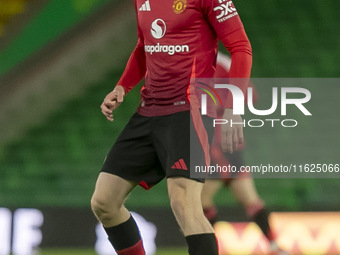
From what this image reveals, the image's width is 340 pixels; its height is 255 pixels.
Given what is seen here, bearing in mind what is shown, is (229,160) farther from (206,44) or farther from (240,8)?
(240,8)

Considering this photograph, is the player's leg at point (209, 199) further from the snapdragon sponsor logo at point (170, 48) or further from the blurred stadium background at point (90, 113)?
the snapdragon sponsor logo at point (170, 48)

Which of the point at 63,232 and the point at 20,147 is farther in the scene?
the point at 20,147

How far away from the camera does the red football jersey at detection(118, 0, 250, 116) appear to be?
2.86 metres

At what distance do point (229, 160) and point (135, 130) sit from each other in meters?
1.29

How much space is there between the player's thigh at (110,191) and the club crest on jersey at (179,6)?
0.68 m

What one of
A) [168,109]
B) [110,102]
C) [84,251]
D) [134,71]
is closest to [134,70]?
[134,71]

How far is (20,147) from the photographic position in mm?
6426

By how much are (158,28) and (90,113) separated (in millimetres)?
3732

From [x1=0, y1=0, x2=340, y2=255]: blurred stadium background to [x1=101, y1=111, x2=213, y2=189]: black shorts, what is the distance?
2407 millimetres

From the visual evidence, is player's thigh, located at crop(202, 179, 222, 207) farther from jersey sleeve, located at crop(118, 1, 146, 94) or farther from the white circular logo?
the white circular logo

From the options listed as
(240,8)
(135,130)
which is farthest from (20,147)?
(135,130)

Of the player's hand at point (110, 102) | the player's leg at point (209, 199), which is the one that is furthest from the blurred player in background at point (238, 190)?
the player's hand at point (110, 102)

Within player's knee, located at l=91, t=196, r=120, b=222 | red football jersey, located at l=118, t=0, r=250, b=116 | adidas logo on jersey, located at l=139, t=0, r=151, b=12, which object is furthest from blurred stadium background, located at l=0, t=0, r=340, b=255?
adidas logo on jersey, located at l=139, t=0, r=151, b=12

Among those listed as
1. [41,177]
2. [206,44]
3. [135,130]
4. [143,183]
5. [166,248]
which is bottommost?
[166,248]
